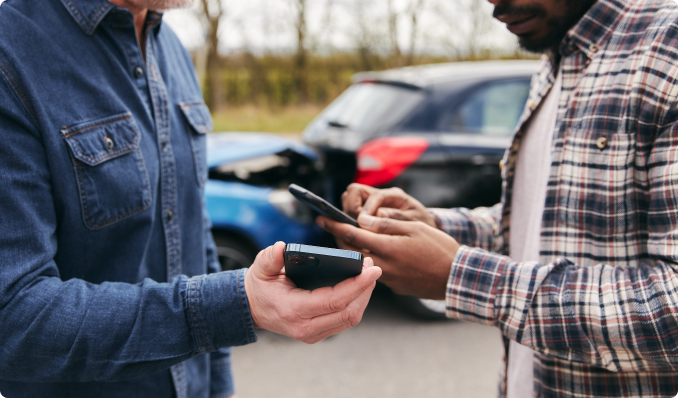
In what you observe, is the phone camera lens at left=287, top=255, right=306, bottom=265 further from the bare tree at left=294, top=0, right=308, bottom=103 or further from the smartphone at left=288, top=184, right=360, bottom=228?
the bare tree at left=294, top=0, right=308, bottom=103

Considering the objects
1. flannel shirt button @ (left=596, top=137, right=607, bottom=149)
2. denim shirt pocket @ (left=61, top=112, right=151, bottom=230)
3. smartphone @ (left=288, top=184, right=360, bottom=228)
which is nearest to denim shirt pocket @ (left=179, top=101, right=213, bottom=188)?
denim shirt pocket @ (left=61, top=112, right=151, bottom=230)

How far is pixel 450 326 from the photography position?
12.4 ft

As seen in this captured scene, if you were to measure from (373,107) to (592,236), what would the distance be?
282cm

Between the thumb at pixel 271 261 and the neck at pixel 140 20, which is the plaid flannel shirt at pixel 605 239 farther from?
the neck at pixel 140 20

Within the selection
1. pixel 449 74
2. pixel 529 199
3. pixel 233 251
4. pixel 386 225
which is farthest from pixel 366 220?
pixel 449 74

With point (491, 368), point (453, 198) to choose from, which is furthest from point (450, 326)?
point (453, 198)

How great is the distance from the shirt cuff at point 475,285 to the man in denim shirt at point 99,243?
326 millimetres

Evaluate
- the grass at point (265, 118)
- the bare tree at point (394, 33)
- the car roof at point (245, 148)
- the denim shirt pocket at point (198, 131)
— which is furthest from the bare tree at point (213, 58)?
the denim shirt pocket at point (198, 131)

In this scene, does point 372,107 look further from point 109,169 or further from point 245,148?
point 109,169

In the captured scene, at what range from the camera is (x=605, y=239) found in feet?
3.83

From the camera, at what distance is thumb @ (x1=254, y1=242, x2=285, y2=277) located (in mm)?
917

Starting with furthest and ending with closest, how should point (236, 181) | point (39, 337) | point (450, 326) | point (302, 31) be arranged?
1. point (302, 31)
2. point (450, 326)
3. point (236, 181)
4. point (39, 337)

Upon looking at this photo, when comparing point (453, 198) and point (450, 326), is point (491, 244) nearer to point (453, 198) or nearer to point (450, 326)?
point (453, 198)

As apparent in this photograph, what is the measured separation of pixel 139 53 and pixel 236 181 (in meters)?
2.24
